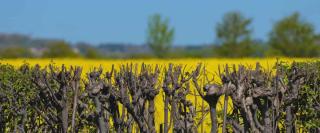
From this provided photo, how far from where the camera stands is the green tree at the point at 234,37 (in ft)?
255

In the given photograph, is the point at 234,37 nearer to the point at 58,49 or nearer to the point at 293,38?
the point at 293,38

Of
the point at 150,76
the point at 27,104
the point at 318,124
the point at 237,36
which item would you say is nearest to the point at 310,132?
the point at 318,124

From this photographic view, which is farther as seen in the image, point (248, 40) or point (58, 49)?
point (58, 49)

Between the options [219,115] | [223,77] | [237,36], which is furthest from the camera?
[237,36]

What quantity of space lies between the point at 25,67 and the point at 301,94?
3.24 m

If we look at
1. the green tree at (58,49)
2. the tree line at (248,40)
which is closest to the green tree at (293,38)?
the tree line at (248,40)

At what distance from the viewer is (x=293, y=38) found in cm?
7406

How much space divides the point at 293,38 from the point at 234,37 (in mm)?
8730

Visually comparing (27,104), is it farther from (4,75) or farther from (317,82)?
(317,82)

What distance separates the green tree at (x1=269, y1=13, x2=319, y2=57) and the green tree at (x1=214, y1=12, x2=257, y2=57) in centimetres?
394

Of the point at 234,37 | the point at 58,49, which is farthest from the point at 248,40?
the point at 58,49

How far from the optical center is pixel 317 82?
8641 millimetres

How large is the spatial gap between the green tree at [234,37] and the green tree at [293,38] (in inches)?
155

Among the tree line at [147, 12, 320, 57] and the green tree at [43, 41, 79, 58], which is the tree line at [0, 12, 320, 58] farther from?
the green tree at [43, 41, 79, 58]
